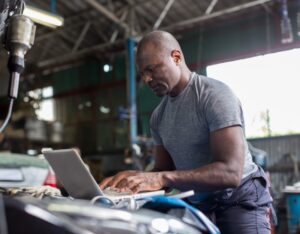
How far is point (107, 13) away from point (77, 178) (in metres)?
7.64

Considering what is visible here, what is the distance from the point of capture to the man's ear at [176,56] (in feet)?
5.17

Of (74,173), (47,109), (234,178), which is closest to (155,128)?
(234,178)

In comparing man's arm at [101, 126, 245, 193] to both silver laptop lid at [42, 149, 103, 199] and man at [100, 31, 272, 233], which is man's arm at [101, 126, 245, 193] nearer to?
man at [100, 31, 272, 233]

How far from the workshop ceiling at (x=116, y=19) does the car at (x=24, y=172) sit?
4.92m

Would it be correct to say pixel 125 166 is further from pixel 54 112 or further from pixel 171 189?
pixel 171 189

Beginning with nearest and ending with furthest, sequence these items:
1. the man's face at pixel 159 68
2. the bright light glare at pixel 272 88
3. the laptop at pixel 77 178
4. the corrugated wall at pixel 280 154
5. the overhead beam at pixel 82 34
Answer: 1. the laptop at pixel 77 178
2. the man's face at pixel 159 68
3. the bright light glare at pixel 272 88
4. the corrugated wall at pixel 280 154
5. the overhead beam at pixel 82 34

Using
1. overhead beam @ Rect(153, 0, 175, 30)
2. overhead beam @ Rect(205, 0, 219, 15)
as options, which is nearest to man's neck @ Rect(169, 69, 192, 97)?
overhead beam @ Rect(205, 0, 219, 15)

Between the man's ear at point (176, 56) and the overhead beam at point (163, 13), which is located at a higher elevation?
the overhead beam at point (163, 13)

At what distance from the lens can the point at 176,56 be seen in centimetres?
159

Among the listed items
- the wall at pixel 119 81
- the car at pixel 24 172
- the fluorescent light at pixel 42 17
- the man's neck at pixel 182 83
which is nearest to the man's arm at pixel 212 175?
the man's neck at pixel 182 83

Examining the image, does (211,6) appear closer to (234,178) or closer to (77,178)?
(234,178)

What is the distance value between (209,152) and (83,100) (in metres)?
10.6

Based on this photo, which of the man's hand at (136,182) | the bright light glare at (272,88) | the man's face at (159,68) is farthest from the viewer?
the bright light glare at (272,88)

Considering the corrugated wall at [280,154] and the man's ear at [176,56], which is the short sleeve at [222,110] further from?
the corrugated wall at [280,154]
